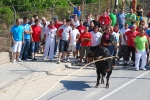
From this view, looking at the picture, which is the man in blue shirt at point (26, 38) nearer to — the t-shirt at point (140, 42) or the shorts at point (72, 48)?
the shorts at point (72, 48)

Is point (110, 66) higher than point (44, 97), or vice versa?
point (110, 66)

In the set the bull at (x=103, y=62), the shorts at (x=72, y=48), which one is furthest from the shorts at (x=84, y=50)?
the bull at (x=103, y=62)

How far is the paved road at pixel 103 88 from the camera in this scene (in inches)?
473

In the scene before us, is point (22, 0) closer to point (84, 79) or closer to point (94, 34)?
point (94, 34)

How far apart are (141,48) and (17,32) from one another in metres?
4.98

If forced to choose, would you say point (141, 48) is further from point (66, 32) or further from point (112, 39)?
point (66, 32)

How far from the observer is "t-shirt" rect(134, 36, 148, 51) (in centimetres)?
1628

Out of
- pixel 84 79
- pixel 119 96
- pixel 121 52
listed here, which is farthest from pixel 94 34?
pixel 119 96

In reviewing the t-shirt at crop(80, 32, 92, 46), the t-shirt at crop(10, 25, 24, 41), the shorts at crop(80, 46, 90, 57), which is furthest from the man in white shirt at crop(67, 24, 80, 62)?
the t-shirt at crop(10, 25, 24, 41)

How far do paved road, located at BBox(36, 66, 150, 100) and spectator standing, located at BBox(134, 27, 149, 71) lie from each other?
2.68 ft

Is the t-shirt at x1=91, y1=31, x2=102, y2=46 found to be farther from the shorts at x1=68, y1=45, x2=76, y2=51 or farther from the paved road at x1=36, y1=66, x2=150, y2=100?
the paved road at x1=36, y1=66, x2=150, y2=100

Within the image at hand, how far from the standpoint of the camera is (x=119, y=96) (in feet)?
39.8

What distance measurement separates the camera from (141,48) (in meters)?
16.5

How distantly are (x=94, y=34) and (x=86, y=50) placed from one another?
74 centimetres
